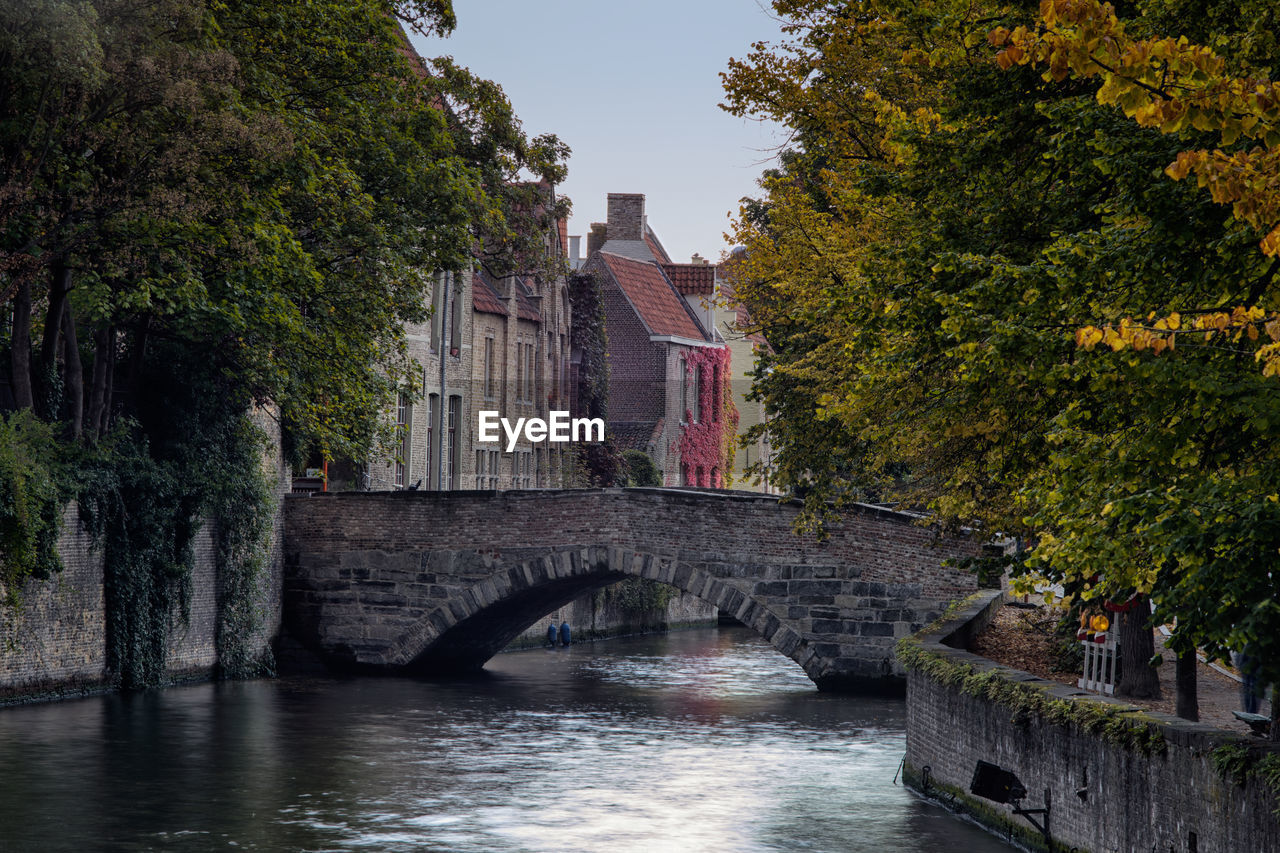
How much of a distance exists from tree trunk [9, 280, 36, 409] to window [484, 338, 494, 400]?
19.9 metres

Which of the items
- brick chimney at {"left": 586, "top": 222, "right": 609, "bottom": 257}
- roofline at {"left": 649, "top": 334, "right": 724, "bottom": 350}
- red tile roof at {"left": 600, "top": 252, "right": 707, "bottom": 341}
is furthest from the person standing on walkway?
brick chimney at {"left": 586, "top": 222, "right": 609, "bottom": 257}

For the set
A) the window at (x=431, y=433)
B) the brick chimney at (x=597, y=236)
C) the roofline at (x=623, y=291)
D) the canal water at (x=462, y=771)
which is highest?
the brick chimney at (x=597, y=236)

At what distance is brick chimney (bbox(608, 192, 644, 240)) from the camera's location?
57000 mm

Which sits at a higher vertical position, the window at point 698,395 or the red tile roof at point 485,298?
the red tile roof at point 485,298

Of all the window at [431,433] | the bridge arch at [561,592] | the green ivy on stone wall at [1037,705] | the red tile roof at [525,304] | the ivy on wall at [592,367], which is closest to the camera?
the green ivy on stone wall at [1037,705]

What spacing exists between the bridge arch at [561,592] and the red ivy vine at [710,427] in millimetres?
21450

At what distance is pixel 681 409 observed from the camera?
52.3 meters

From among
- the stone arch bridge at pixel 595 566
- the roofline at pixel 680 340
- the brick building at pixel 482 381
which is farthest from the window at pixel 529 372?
the stone arch bridge at pixel 595 566

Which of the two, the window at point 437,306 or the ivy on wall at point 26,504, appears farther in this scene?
the window at point 437,306

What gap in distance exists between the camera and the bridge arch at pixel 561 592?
28.9 meters

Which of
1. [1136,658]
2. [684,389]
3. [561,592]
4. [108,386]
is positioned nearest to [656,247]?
[684,389]

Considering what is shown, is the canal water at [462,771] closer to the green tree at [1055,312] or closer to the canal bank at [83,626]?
the canal bank at [83,626]

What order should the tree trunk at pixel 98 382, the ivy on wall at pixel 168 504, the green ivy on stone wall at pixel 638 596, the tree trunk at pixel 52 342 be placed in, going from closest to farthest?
the tree trunk at pixel 52 342 < the tree trunk at pixel 98 382 < the ivy on wall at pixel 168 504 < the green ivy on stone wall at pixel 638 596

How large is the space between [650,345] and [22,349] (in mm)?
31672
